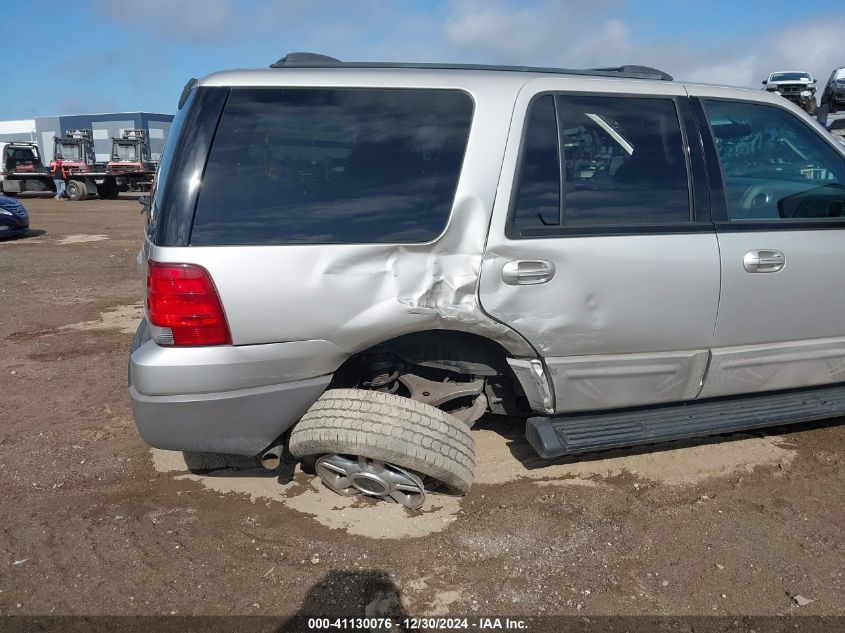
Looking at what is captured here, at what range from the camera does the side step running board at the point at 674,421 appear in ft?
9.80

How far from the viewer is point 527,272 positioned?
284 centimetres

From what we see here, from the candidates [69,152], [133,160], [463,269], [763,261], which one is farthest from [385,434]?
[69,152]

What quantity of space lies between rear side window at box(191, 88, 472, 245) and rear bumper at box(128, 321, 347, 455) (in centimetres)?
46

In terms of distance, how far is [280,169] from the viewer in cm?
270

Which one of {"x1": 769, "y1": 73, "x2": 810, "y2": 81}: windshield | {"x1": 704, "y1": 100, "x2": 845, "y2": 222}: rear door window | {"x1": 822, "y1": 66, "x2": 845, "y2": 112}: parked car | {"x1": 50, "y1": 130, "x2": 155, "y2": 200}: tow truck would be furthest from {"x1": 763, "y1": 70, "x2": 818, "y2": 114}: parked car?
{"x1": 50, "y1": 130, "x2": 155, "y2": 200}: tow truck

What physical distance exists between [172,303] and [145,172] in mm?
27962

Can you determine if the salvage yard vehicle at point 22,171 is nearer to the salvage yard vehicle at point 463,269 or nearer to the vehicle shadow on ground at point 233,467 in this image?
the vehicle shadow on ground at point 233,467

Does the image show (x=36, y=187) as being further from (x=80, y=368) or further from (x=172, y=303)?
(x=172, y=303)

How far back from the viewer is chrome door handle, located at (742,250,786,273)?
311 centimetres

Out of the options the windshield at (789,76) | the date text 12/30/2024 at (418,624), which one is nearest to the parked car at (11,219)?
the date text 12/30/2024 at (418,624)

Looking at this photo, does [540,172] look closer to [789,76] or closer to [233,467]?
[233,467]

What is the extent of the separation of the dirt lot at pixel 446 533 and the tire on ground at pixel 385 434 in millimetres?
336

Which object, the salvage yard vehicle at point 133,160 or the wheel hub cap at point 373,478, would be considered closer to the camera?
the wheel hub cap at point 373,478

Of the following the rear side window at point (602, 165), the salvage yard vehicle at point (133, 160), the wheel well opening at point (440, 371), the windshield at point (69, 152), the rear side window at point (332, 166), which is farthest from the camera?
the windshield at point (69, 152)
